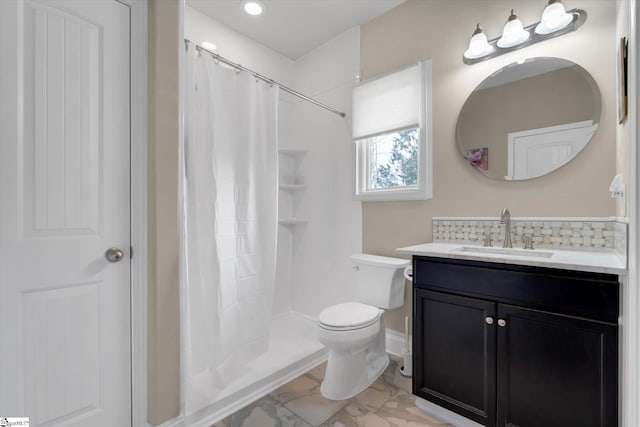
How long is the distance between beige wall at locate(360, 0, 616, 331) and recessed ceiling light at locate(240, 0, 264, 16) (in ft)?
2.89

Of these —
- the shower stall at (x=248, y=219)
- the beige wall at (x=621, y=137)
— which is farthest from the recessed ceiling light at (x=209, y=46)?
the beige wall at (x=621, y=137)

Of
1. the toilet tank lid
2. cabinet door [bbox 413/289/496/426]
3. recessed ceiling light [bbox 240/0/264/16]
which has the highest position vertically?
recessed ceiling light [bbox 240/0/264/16]

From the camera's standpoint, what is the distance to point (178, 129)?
1490 millimetres

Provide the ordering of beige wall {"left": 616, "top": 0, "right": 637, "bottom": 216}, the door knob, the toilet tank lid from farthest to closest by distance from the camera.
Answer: the toilet tank lid < the door knob < beige wall {"left": 616, "top": 0, "right": 637, "bottom": 216}

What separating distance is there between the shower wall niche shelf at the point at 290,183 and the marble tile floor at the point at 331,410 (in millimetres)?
1524

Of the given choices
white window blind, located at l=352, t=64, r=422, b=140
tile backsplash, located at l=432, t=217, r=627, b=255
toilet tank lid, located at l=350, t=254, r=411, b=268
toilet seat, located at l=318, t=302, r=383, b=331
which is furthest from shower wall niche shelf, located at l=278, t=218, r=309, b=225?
tile backsplash, located at l=432, t=217, r=627, b=255

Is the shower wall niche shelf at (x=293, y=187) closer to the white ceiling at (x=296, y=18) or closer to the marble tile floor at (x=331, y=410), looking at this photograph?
the white ceiling at (x=296, y=18)

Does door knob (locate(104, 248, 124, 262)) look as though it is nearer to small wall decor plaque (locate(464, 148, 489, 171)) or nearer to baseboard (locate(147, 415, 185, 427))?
baseboard (locate(147, 415, 185, 427))

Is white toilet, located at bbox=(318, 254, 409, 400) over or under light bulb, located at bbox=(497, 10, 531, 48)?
under

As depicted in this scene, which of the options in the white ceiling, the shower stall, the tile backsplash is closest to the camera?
the tile backsplash

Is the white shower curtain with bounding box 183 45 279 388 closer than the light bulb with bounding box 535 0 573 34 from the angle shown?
No

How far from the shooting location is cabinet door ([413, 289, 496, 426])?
4.56ft

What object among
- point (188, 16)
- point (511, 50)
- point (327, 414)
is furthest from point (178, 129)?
point (511, 50)

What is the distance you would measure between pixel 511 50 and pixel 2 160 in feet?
8.50
